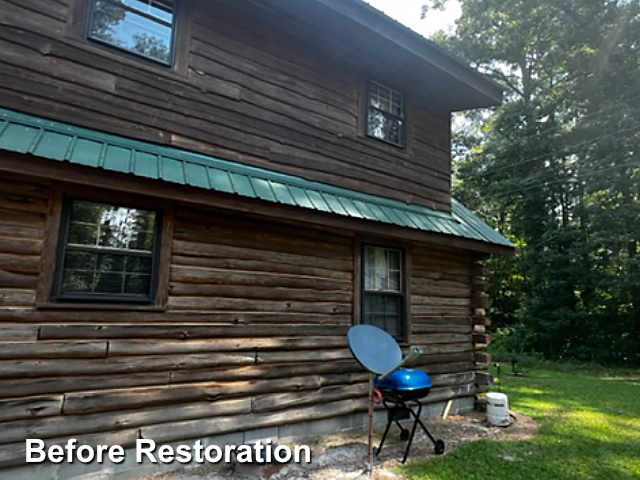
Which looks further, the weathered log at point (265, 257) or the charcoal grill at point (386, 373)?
the weathered log at point (265, 257)

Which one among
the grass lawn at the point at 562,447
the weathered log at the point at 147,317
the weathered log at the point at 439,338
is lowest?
the grass lawn at the point at 562,447

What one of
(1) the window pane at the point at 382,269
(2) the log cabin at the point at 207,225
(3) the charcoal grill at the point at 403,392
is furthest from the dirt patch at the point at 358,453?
(1) the window pane at the point at 382,269

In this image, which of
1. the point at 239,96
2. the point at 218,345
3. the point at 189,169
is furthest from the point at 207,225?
the point at 239,96

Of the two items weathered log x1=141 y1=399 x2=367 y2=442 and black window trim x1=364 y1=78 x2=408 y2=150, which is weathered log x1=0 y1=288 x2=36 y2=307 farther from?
black window trim x1=364 y1=78 x2=408 y2=150

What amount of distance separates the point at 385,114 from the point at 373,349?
4.21 metres

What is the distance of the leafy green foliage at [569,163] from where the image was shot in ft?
50.4

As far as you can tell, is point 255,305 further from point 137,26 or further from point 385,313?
point 137,26

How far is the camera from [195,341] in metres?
4.57

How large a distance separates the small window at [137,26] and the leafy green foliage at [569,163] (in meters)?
15.8

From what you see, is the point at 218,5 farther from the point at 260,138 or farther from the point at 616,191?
the point at 616,191

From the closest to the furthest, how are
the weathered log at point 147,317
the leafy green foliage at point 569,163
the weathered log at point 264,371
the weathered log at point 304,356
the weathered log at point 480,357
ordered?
the weathered log at point 147,317
the weathered log at point 264,371
the weathered log at point 304,356
the weathered log at point 480,357
the leafy green foliage at point 569,163

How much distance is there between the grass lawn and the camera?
4.54m

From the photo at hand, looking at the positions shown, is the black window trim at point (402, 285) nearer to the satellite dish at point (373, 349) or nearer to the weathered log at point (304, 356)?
the weathered log at point (304, 356)

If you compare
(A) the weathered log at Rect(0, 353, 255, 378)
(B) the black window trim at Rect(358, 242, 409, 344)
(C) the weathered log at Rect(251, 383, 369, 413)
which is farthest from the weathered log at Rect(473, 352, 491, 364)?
(A) the weathered log at Rect(0, 353, 255, 378)
